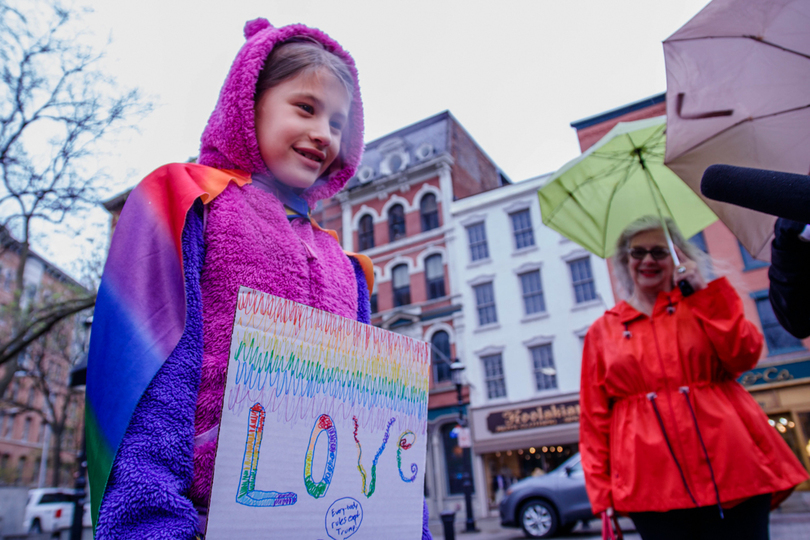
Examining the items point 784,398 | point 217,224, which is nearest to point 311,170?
point 217,224

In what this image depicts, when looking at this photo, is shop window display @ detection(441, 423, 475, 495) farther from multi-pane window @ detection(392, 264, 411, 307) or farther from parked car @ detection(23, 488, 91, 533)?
parked car @ detection(23, 488, 91, 533)

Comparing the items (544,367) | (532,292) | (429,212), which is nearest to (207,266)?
(544,367)

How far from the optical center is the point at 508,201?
20594 mm

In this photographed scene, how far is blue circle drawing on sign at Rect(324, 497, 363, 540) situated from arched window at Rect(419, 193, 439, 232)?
70.6 ft

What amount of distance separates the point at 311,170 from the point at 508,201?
1973cm

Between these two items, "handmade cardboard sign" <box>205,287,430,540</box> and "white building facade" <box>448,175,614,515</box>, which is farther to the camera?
"white building facade" <box>448,175,614,515</box>

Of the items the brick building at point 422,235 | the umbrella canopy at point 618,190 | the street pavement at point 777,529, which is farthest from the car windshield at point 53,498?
the umbrella canopy at point 618,190

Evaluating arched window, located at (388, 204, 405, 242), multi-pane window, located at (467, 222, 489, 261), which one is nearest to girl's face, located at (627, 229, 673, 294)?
multi-pane window, located at (467, 222, 489, 261)

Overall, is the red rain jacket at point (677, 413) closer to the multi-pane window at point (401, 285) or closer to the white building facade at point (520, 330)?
the white building facade at point (520, 330)

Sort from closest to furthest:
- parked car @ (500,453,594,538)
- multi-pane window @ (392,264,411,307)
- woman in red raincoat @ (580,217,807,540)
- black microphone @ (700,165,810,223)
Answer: black microphone @ (700,165,810,223), woman in red raincoat @ (580,217,807,540), parked car @ (500,453,594,538), multi-pane window @ (392,264,411,307)

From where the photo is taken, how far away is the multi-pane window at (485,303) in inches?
796

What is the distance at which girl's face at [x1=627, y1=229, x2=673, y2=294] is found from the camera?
2594 millimetres

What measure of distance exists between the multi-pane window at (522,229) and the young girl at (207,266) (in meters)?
18.9

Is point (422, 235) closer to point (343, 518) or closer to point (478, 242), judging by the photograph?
point (478, 242)
